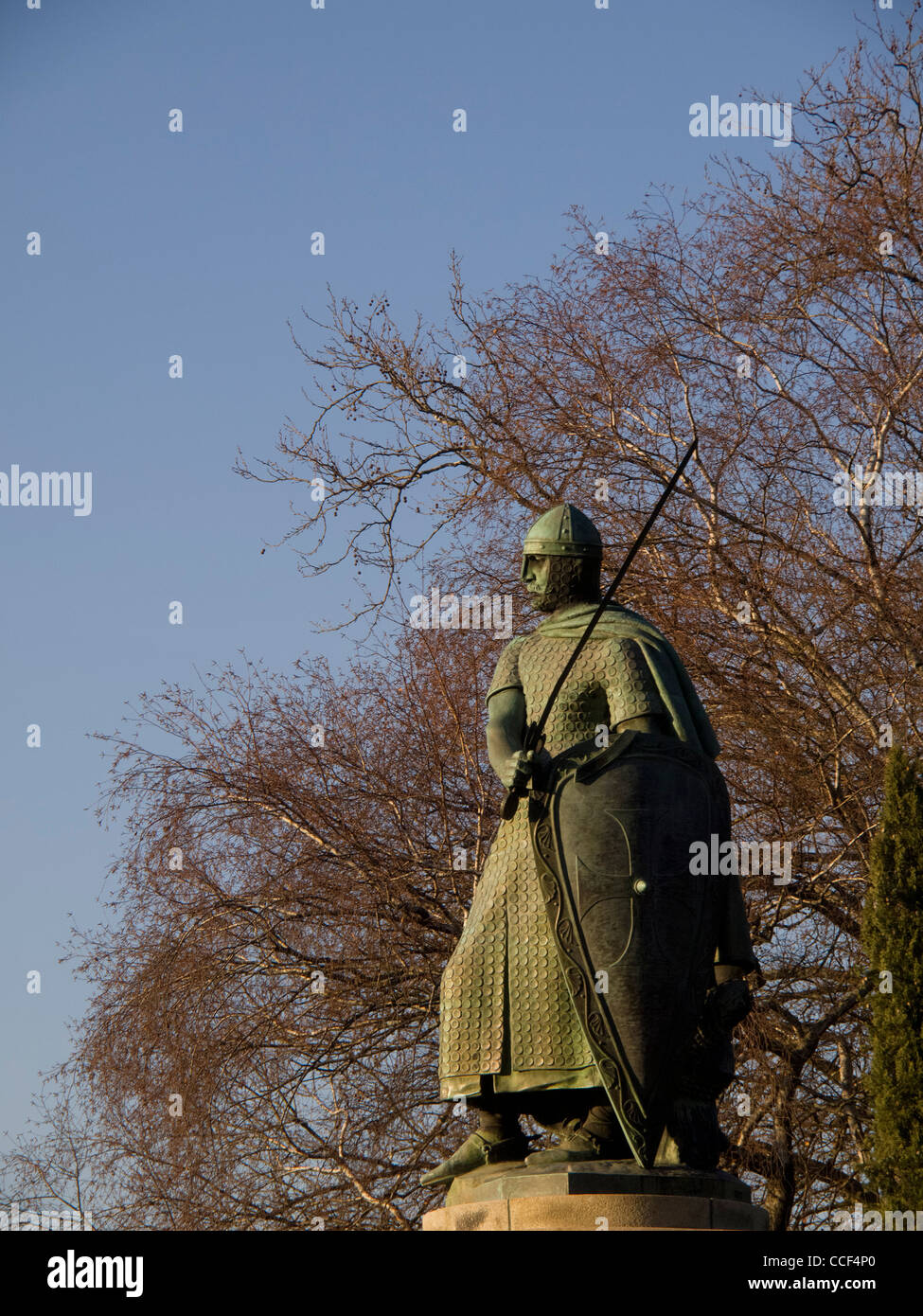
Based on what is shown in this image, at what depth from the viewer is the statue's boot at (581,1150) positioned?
5891mm

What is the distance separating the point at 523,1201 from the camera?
5680 mm

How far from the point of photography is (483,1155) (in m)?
6.33

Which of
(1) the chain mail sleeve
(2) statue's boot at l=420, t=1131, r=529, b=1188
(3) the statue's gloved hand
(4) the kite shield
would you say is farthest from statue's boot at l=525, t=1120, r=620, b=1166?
(1) the chain mail sleeve

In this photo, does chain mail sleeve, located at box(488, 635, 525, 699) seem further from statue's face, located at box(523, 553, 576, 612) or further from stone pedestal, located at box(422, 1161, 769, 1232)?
stone pedestal, located at box(422, 1161, 769, 1232)

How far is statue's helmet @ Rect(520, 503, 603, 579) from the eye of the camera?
6.92 m

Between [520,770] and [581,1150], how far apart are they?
1225 mm

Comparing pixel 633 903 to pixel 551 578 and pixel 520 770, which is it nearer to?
pixel 520 770

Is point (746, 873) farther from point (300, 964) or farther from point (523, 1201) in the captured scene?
point (523, 1201)

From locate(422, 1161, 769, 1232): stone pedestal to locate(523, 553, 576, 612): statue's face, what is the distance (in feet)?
6.90

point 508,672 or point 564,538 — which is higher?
point 564,538

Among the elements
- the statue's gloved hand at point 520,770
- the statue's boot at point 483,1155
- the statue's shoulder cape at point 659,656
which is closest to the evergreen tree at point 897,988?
the statue's shoulder cape at point 659,656

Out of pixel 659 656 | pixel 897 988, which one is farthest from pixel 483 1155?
pixel 897 988

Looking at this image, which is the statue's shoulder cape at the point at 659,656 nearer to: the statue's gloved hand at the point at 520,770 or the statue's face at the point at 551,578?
the statue's face at the point at 551,578
